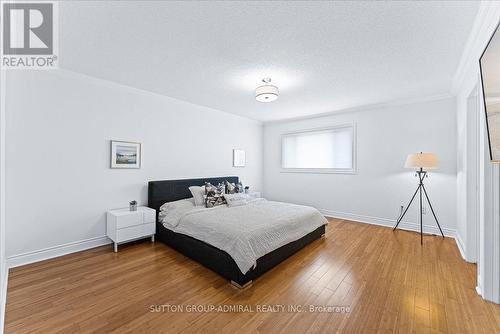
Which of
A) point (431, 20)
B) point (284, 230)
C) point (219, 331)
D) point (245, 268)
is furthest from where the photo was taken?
point (284, 230)

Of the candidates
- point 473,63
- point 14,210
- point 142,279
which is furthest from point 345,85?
point 14,210

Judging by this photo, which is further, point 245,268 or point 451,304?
point 245,268

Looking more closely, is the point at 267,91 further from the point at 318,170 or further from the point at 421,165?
the point at 318,170

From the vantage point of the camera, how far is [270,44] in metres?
2.28

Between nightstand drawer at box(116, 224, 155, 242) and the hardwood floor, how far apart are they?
22cm

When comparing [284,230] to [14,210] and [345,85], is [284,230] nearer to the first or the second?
[345,85]

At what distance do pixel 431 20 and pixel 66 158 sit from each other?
4.65 metres

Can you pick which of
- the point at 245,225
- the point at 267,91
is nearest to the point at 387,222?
the point at 245,225

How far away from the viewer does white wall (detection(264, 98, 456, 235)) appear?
3.79 m

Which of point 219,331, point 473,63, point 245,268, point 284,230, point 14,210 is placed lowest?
point 219,331

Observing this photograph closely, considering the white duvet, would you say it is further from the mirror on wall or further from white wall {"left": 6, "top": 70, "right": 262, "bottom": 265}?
the mirror on wall

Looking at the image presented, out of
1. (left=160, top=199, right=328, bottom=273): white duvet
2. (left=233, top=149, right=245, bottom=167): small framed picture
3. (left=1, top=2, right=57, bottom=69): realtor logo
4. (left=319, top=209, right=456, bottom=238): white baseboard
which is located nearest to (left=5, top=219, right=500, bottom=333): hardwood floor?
(left=160, top=199, right=328, bottom=273): white duvet

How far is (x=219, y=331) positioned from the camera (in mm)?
1640

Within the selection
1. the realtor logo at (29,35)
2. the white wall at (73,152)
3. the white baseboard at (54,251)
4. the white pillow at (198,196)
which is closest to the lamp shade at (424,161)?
the white pillow at (198,196)
